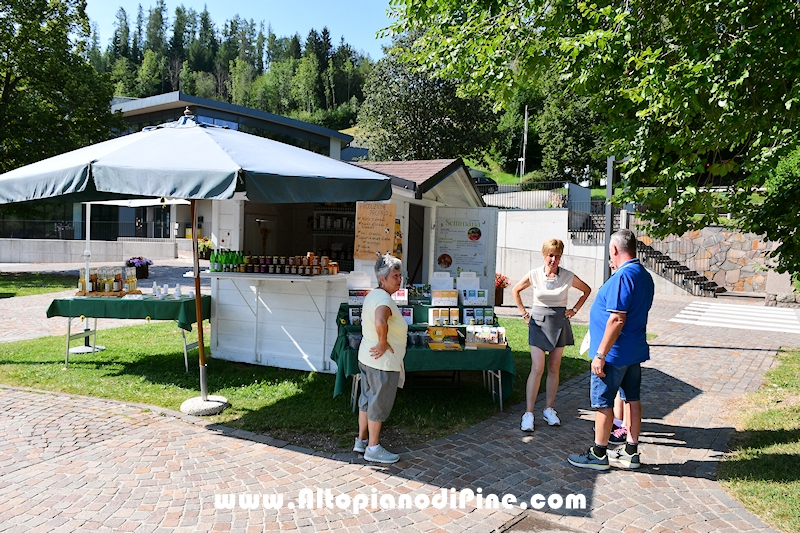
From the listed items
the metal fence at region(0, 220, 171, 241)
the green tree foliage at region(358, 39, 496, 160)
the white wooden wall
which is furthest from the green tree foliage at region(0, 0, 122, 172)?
the white wooden wall

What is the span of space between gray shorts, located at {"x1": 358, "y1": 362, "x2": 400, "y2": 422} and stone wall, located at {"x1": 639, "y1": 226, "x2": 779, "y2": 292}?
1882 centimetres

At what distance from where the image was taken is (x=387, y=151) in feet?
88.1

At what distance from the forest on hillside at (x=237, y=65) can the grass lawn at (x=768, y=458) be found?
8260 cm

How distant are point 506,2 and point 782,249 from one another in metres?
4.33

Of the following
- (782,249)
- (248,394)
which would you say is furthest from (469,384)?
(782,249)

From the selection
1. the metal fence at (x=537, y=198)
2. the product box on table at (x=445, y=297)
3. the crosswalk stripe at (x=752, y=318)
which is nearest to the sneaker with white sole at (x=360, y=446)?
the product box on table at (x=445, y=297)

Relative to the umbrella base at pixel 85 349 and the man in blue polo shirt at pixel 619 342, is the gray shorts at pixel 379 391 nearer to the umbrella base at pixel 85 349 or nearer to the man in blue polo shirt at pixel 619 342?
the man in blue polo shirt at pixel 619 342

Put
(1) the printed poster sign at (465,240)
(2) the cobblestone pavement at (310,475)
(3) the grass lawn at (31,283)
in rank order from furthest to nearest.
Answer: (3) the grass lawn at (31,283), (1) the printed poster sign at (465,240), (2) the cobblestone pavement at (310,475)

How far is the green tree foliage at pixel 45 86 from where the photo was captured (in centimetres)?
1958

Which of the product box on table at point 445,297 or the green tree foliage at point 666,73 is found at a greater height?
the green tree foliage at point 666,73

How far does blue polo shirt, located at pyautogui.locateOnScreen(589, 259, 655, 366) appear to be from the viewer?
4.16 meters

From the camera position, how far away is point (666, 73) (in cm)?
491

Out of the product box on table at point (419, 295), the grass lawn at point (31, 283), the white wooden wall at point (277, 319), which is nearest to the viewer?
the product box on table at point (419, 295)

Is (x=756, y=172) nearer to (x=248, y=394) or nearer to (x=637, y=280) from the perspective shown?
(x=637, y=280)
